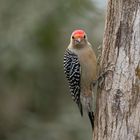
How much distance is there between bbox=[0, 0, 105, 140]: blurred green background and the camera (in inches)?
459

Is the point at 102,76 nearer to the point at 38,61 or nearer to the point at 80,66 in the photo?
the point at 80,66

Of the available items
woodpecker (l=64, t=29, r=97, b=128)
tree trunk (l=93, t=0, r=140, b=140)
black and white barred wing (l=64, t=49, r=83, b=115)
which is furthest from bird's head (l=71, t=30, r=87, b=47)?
tree trunk (l=93, t=0, r=140, b=140)

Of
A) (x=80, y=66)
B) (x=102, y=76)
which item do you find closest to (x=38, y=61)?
(x=80, y=66)

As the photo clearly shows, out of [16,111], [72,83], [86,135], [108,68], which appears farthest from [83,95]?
[16,111]

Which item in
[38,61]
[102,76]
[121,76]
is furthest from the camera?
[38,61]

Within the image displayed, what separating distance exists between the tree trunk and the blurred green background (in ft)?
15.2

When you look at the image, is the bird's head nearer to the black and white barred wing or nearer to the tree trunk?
the black and white barred wing

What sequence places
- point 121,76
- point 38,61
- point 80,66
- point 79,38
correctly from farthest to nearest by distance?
1. point 38,61
2. point 80,66
3. point 79,38
4. point 121,76

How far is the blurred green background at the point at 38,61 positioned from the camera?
11.7 metres

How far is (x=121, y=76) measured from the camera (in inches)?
266

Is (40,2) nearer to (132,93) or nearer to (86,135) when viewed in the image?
(86,135)

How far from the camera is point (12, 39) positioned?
11539 millimetres

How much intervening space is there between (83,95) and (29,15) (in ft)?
13.3

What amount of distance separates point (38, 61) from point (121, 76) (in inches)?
213
